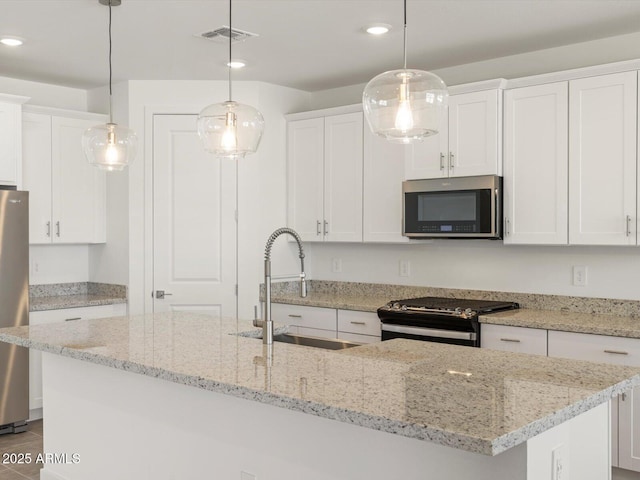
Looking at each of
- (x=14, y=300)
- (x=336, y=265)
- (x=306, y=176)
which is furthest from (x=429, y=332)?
(x=14, y=300)

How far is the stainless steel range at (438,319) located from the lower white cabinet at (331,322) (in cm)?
18

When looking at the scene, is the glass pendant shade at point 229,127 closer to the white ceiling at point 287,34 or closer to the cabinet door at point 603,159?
the white ceiling at point 287,34

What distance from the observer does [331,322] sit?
488 centimetres

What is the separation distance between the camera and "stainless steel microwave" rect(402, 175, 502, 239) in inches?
167

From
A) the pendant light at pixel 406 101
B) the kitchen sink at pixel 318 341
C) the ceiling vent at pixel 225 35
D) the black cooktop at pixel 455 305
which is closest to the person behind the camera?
the pendant light at pixel 406 101

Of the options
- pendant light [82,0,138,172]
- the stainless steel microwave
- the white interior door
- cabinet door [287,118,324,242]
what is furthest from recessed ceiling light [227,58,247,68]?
pendant light [82,0,138,172]

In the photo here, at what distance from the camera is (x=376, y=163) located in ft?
16.2

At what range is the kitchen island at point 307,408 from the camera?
170 centimetres

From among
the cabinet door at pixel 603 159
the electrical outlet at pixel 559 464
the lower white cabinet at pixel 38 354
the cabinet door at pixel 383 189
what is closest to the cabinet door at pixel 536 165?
the cabinet door at pixel 603 159

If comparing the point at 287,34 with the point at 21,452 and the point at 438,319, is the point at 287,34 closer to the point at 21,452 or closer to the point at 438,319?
the point at 438,319

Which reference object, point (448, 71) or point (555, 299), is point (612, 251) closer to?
point (555, 299)

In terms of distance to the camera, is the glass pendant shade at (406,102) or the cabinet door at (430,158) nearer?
the glass pendant shade at (406,102)

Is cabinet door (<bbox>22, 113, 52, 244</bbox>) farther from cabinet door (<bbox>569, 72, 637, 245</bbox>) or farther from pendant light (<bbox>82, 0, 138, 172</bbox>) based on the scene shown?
cabinet door (<bbox>569, 72, 637, 245</bbox>)

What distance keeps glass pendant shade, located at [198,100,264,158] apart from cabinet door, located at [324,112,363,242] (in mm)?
2277
